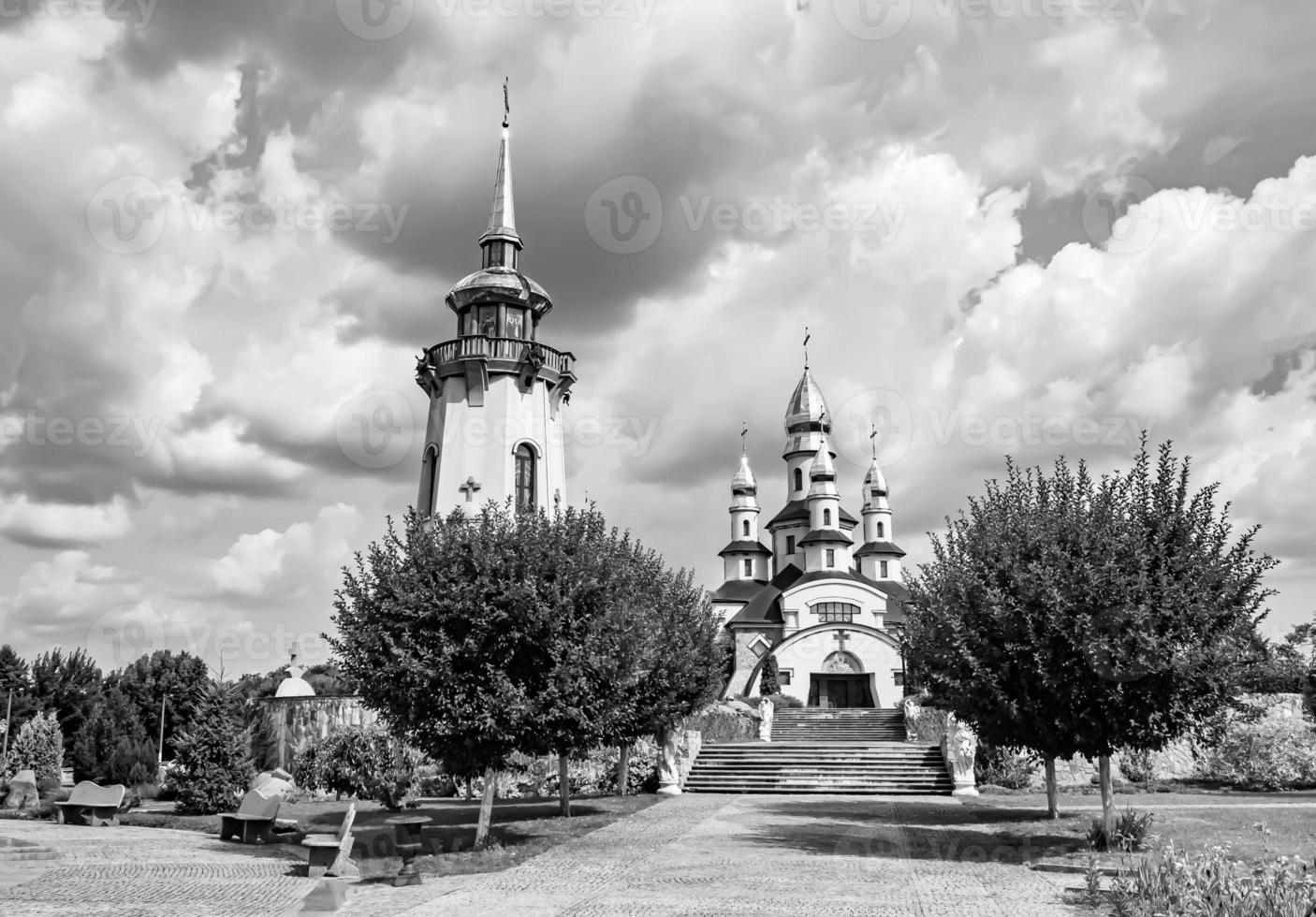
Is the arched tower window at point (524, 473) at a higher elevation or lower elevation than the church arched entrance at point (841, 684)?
higher

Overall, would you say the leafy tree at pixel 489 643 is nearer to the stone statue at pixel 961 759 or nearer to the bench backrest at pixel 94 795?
the bench backrest at pixel 94 795

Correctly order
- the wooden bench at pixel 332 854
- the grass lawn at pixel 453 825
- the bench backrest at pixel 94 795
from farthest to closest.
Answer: the bench backrest at pixel 94 795 → the grass lawn at pixel 453 825 → the wooden bench at pixel 332 854

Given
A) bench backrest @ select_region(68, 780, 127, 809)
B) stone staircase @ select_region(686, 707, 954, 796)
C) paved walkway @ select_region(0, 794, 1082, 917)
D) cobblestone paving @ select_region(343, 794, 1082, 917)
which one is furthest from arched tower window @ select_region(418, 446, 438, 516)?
cobblestone paving @ select_region(343, 794, 1082, 917)

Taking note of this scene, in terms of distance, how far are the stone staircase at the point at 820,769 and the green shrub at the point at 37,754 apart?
1920cm

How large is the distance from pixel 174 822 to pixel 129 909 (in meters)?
11.5

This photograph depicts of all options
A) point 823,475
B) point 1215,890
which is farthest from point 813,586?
point 1215,890

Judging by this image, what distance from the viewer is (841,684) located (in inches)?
2285

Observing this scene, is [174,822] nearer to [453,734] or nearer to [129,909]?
[453,734]

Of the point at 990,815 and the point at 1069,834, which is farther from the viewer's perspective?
the point at 990,815

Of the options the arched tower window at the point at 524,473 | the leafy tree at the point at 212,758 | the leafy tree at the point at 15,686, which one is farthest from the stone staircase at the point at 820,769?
the leafy tree at the point at 15,686

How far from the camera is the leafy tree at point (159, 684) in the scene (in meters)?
58.7

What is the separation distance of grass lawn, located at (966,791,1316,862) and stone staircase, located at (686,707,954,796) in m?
2.84

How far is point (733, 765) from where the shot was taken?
30.0 metres

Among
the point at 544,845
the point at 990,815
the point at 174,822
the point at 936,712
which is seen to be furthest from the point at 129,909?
the point at 936,712
